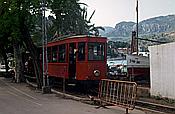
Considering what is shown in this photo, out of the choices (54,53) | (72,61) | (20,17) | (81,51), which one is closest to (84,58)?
(81,51)

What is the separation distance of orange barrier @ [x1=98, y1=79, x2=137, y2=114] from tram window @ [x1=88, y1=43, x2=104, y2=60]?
502cm

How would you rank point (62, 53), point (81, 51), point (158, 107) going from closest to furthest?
point (158, 107)
point (81, 51)
point (62, 53)

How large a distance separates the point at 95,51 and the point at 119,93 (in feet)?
23.3

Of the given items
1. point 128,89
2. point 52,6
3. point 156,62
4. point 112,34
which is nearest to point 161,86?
point 156,62

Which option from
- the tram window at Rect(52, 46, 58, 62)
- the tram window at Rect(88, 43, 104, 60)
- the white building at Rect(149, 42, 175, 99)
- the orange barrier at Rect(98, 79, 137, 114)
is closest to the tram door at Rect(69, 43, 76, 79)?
the tram window at Rect(88, 43, 104, 60)

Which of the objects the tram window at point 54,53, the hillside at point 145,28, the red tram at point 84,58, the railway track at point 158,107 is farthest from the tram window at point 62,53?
the hillside at point 145,28

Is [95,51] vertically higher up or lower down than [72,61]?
higher up

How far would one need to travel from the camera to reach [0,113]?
12742 mm

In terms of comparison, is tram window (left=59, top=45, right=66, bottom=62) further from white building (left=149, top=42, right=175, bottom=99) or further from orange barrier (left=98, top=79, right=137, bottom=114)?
orange barrier (left=98, top=79, right=137, bottom=114)

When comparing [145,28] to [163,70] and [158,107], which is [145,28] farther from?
[158,107]

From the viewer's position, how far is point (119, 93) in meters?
13.2

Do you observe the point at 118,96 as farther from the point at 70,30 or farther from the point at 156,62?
the point at 70,30

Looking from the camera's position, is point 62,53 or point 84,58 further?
point 62,53

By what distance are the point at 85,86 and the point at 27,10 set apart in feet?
22.0
